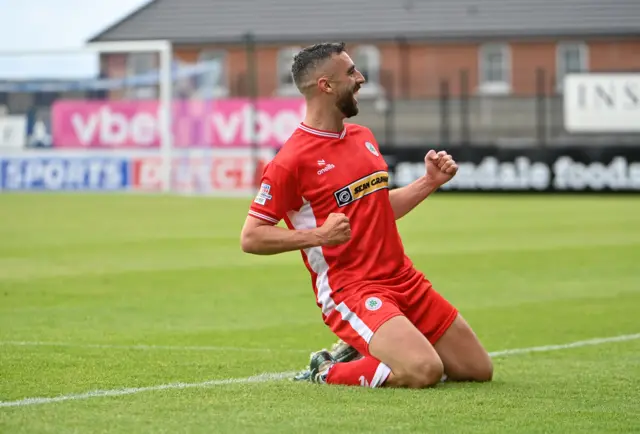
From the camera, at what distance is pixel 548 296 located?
12812mm

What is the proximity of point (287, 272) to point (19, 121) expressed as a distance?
21004 mm

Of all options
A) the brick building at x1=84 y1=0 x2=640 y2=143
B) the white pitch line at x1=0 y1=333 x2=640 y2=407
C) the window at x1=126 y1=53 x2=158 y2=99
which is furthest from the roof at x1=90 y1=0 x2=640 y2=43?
the white pitch line at x1=0 y1=333 x2=640 y2=407

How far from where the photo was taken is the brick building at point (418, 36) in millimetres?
57969

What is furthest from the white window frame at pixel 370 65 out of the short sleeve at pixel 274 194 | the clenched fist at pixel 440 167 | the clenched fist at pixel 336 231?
the clenched fist at pixel 336 231

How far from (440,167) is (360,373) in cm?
144

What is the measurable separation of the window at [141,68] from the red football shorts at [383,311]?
2820 cm

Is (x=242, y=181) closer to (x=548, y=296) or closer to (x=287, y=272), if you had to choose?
(x=287, y=272)

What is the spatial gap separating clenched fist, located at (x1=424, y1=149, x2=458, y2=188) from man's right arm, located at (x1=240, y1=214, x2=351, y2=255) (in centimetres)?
107

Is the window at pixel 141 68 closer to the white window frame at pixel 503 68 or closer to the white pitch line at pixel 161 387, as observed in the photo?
the white window frame at pixel 503 68

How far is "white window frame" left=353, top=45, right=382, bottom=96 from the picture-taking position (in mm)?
57656

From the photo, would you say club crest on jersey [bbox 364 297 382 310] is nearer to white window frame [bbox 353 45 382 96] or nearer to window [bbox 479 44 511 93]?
white window frame [bbox 353 45 382 96]

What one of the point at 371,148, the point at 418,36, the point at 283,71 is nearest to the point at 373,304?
the point at 371,148

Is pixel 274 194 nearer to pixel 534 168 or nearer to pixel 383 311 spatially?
pixel 383 311

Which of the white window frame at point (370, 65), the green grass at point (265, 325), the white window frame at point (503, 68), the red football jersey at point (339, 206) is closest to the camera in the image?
the green grass at point (265, 325)
